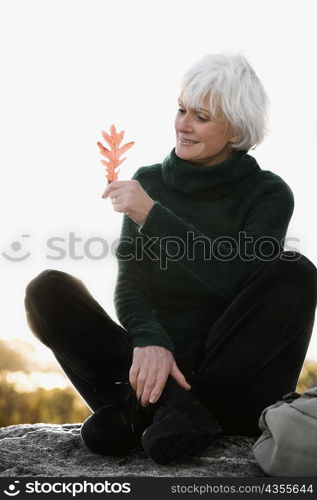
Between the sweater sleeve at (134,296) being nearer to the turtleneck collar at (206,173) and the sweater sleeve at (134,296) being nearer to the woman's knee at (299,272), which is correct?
the turtleneck collar at (206,173)

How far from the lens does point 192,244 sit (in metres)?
2.20

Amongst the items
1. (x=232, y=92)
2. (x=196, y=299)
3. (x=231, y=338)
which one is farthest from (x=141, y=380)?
(x=232, y=92)

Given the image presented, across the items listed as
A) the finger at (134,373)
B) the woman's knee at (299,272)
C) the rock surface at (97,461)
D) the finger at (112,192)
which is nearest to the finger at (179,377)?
the finger at (134,373)

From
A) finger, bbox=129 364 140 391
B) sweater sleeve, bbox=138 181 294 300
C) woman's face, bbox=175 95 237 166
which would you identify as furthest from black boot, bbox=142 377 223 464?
woman's face, bbox=175 95 237 166

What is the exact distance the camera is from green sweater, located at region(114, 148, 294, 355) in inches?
86.7

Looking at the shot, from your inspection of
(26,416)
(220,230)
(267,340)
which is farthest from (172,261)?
(26,416)

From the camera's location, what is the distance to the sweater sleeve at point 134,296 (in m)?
2.16

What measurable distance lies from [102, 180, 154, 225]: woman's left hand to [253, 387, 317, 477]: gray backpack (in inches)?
29.0

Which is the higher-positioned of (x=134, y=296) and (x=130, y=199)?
(x=130, y=199)

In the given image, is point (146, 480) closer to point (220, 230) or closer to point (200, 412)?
point (200, 412)

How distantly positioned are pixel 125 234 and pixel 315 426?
950 millimetres

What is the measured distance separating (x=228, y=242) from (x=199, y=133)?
1.33 feet

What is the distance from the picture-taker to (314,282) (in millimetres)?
2082

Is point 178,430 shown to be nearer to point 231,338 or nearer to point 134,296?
point 231,338
